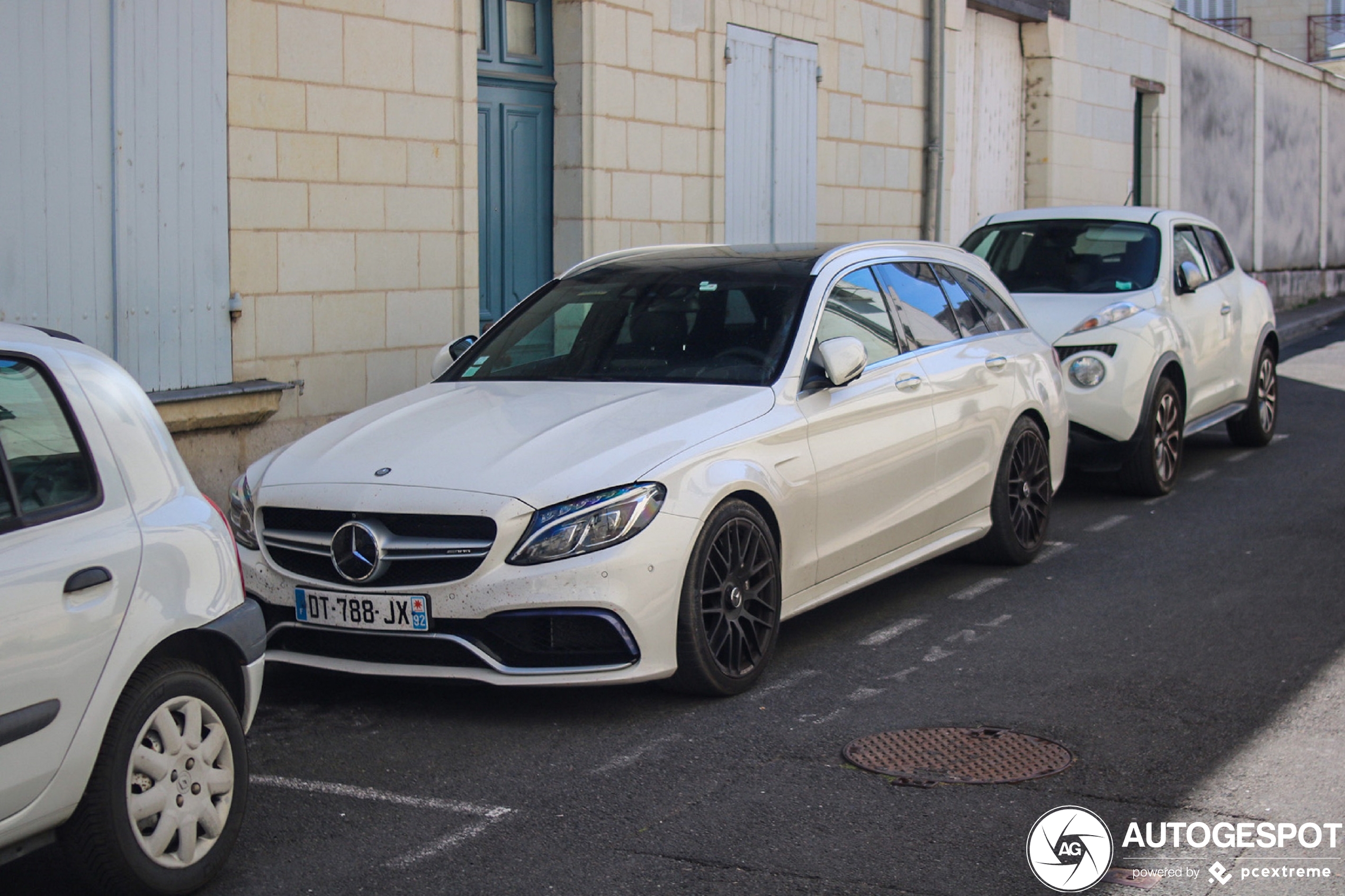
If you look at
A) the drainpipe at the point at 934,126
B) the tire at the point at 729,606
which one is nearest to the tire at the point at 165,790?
the tire at the point at 729,606

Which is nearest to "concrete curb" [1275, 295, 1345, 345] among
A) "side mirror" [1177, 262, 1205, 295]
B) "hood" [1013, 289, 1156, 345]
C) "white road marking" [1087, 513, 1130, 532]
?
"side mirror" [1177, 262, 1205, 295]

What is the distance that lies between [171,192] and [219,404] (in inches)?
46.4

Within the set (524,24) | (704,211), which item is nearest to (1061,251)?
(704,211)

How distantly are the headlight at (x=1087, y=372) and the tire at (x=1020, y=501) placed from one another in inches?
70.4

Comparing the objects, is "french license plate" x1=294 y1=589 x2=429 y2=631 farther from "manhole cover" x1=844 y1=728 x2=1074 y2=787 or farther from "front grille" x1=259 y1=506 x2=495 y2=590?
"manhole cover" x1=844 y1=728 x2=1074 y2=787

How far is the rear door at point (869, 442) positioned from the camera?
638 cm

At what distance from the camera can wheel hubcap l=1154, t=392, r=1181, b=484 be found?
1016cm

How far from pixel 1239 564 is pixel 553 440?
13.3 ft

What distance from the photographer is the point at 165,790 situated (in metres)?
3.91

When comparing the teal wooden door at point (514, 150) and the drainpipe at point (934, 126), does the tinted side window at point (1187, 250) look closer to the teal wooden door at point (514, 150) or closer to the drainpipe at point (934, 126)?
the teal wooden door at point (514, 150)

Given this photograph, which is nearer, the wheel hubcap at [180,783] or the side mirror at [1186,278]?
the wheel hubcap at [180,783]

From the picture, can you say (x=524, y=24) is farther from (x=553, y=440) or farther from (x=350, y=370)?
→ (x=553, y=440)

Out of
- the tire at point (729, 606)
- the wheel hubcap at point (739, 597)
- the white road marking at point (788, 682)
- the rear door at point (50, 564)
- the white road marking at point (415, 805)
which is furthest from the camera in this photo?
the white road marking at point (788, 682)

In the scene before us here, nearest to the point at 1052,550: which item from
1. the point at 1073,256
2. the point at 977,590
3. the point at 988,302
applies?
the point at 977,590
